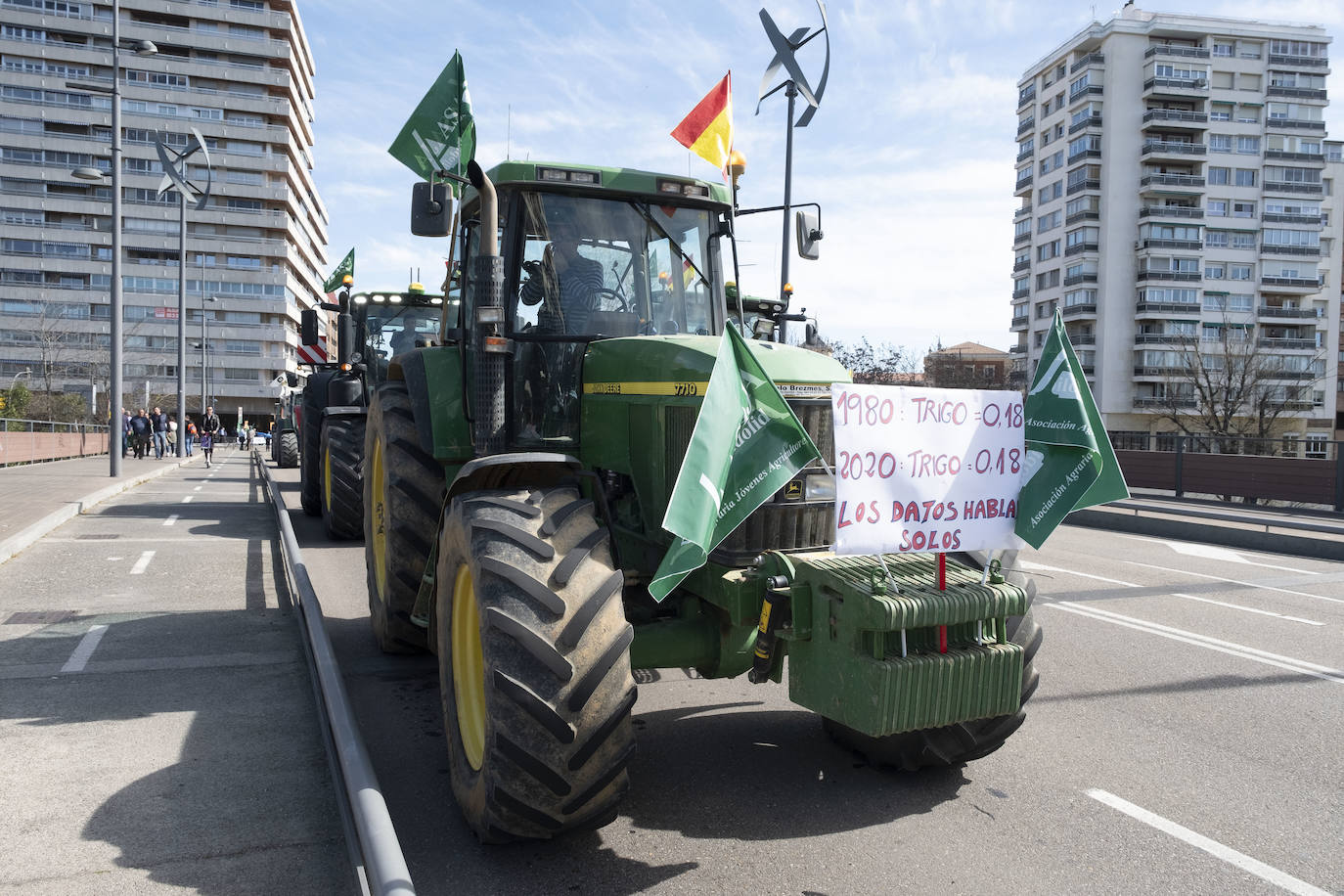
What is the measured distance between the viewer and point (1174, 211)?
73.9 meters

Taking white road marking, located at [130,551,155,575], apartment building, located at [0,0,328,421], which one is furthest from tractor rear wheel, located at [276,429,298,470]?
apartment building, located at [0,0,328,421]

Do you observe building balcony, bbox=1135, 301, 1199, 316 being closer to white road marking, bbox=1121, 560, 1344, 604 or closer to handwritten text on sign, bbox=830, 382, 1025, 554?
white road marking, bbox=1121, 560, 1344, 604

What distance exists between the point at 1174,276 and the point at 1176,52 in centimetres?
1702

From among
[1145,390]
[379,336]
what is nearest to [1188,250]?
[1145,390]

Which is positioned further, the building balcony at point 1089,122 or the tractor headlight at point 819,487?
the building balcony at point 1089,122

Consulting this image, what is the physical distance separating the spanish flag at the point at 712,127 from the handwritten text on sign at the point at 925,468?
11.5ft

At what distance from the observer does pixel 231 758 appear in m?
4.69

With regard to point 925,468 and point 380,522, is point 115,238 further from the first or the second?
point 925,468

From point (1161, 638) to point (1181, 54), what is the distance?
81191 mm

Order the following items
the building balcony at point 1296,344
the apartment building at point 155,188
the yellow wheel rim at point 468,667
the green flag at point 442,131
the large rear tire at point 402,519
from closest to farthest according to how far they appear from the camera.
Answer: the yellow wheel rim at point 468,667 < the green flag at point 442,131 < the large rear tire at point 402,519 < the building balcony at point 1296,344 < the apartment building at point 155,188

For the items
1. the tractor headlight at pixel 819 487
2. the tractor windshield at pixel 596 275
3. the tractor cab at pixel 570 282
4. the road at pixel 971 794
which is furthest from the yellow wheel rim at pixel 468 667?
the tractor windshield at pixel 596 275

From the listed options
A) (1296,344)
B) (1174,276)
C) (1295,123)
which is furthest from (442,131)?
(1295,123)

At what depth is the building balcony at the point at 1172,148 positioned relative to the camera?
73.5 metres

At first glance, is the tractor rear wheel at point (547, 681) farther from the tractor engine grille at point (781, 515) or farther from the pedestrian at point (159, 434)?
the pedestrian at point (159, 434)
